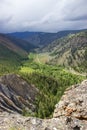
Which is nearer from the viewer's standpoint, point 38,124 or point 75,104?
point 38,124

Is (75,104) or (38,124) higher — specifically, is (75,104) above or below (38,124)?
below

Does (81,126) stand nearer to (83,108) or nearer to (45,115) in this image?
(83,108)

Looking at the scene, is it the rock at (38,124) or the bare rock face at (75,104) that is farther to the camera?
the bare rock face at (75,104)

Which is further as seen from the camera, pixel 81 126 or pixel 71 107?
pixel 71 107

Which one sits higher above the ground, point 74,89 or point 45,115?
point 74,89

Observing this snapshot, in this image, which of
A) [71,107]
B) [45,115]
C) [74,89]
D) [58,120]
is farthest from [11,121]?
[45,115]

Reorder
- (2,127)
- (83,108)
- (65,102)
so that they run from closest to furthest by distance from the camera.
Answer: (2,127) → (83,108) → (65,102)

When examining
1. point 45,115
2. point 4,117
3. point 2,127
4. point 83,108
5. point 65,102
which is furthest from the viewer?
point 45,115

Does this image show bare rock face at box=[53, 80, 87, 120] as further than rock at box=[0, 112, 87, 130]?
Yes
